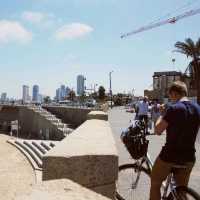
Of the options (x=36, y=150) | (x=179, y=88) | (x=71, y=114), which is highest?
(x=179, y=88)

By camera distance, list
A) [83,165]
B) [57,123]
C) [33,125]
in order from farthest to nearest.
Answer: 1. [33,125]
2. [57,123]
3. [83,165]

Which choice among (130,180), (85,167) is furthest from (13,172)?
(85,167)

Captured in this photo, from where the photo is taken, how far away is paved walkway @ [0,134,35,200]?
22.7 m

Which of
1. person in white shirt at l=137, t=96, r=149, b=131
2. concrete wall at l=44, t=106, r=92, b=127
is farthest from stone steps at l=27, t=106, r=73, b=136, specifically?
person in white shirt at l=137, t=96, r=149, b=131

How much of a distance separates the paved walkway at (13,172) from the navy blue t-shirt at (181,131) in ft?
46.5

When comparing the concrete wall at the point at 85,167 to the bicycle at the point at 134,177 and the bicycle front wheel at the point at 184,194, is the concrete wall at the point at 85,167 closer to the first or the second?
the bicycle front wheel at the point at 184,194

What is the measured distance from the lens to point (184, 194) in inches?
185

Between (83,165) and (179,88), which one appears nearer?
(83,165)

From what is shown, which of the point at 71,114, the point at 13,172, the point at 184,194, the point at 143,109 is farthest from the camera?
the point at 71,114

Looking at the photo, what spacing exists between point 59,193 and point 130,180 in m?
3.43

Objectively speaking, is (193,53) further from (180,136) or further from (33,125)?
(180,136)

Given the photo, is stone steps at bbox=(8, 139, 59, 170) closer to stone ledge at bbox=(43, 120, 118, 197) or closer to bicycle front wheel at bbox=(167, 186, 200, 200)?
bicycle front wheel at bbox=(167, 186, 200, 200)

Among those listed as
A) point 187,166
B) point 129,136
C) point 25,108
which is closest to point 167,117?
point 187,166

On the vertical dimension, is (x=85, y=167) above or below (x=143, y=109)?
below
